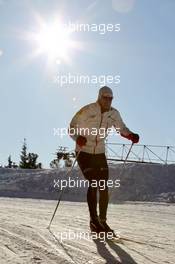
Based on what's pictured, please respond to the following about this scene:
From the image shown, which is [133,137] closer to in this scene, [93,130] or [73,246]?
[93,130]

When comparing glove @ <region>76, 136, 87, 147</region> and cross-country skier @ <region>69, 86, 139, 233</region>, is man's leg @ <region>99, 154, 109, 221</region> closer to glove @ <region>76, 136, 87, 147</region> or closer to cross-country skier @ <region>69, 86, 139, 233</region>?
cross-country skier @ <region>69, 86, 139, 233</region>

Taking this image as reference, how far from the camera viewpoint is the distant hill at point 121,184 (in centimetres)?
1881

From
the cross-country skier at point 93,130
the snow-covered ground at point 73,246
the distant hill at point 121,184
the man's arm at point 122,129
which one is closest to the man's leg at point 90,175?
the cross-country skier at point 93,130

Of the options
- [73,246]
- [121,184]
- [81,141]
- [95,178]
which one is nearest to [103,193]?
[95,178]

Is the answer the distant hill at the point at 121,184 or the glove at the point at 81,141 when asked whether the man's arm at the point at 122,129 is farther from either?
the distant hill at the point at 121,184

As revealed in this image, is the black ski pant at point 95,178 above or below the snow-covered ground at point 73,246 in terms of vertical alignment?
above

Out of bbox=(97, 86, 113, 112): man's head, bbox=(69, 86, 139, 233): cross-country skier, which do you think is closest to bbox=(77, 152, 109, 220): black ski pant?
bbox=(69, 86, 139, 233): cross-country skier

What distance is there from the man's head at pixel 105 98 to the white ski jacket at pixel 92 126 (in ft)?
0.18

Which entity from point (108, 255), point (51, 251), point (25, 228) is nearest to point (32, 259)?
point (51, 251)

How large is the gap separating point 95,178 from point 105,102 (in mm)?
1015

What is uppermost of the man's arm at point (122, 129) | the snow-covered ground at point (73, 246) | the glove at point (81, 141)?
the man's arm at point (122, 129)

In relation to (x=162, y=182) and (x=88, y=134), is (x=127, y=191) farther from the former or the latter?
(x=88, y=134)

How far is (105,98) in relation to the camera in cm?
654

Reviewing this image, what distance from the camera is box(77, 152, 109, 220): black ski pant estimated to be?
20.4ft
